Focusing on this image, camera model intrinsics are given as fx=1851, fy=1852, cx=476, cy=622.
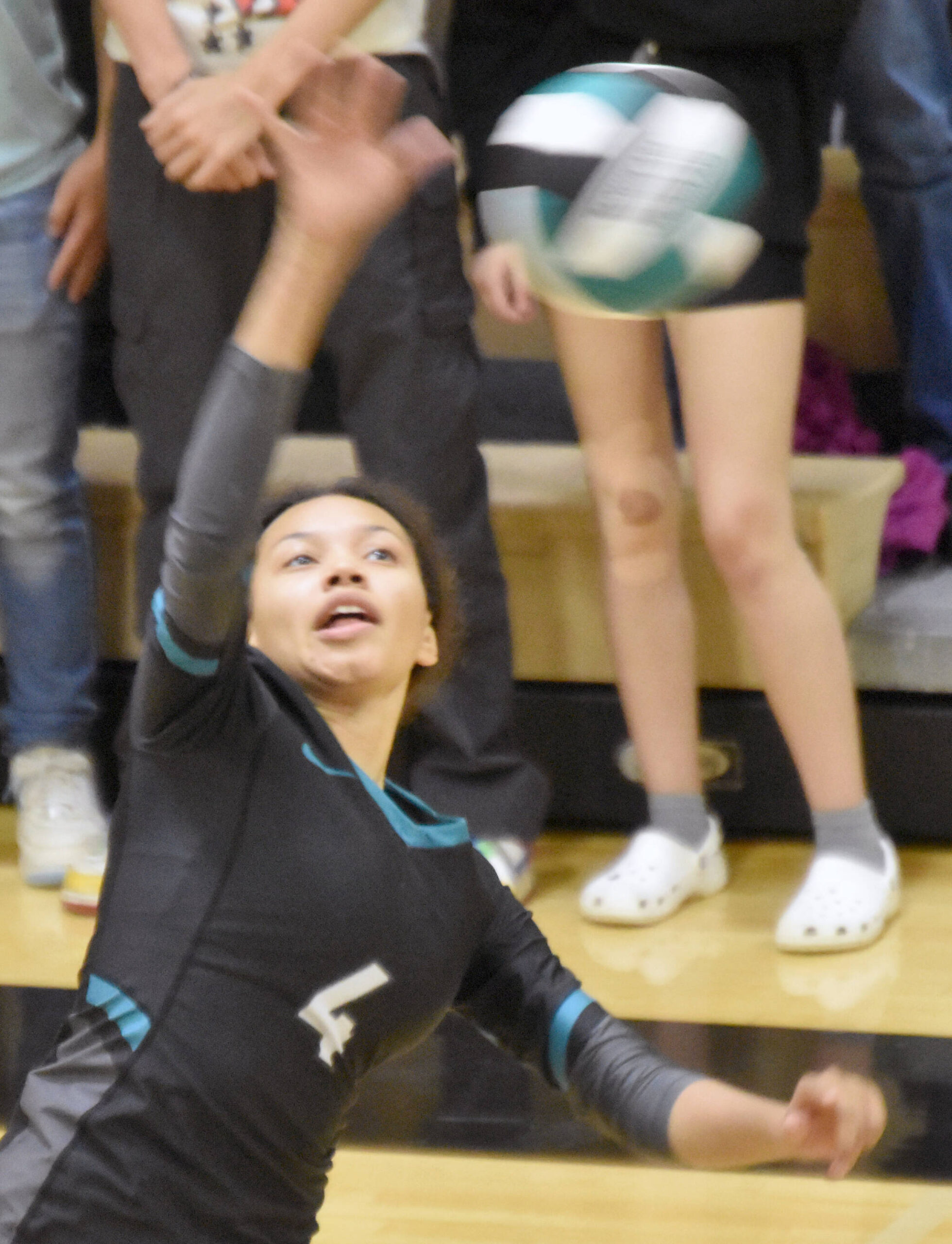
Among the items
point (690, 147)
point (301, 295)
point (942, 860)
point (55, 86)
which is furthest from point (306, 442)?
point (301, 295)

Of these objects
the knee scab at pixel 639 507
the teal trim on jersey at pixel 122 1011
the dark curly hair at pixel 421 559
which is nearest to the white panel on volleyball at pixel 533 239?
the dark curly hair at pixel 421 559

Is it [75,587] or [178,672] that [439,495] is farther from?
[178,672]

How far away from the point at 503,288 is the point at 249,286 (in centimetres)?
30

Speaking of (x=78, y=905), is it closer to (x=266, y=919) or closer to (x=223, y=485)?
(x=266, y=919)

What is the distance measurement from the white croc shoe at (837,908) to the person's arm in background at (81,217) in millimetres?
1112

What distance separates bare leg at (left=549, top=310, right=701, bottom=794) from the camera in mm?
2031

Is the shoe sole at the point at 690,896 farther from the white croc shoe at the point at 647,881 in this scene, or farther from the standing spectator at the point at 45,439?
the standing spectator at the point at 45,439

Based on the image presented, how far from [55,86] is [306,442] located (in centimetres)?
60

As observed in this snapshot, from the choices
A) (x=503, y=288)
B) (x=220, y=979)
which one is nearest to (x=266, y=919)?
(x=220, y=979)

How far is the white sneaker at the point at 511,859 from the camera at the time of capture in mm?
2195

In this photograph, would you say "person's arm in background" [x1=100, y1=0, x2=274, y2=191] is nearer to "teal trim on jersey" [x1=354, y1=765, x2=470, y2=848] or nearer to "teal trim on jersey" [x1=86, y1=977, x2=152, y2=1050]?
"teal trim on jersey" [x1=354, y1=765, x2=470, y2=848]

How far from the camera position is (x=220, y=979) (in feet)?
3.74

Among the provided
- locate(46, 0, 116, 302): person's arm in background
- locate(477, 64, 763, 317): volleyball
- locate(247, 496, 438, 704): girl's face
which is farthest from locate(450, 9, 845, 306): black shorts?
locate(247, 496, 438, 704): girl's face

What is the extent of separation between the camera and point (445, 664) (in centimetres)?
152
